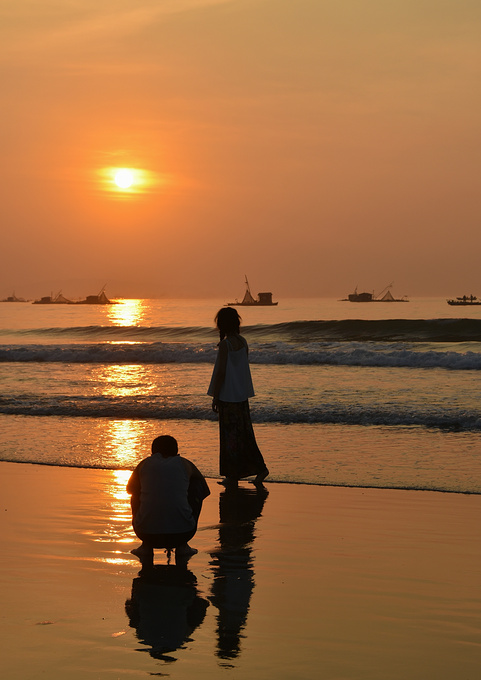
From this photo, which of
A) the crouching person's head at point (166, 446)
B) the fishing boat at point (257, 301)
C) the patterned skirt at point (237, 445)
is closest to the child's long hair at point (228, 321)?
the patterned skirt at point (237, 445)

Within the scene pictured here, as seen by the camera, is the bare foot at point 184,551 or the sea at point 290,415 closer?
the bare foot at point 184,551

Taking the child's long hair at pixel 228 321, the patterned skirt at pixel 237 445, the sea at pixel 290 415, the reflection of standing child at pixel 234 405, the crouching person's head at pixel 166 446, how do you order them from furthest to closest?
the sea at pixel 290 415 < the patterned skirt at pixel 237 445 < the reflection of standing child at pixel 234 405 < the child's long hair at pixel 228 321 < the crouching person's head at pixel 166 446

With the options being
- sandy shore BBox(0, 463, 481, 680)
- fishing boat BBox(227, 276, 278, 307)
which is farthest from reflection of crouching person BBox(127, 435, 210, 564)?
fishing boat BBox(227, 276, 278, 307)

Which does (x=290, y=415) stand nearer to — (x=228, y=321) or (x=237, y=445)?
(x=237, y=445)

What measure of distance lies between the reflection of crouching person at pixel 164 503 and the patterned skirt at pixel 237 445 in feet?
9.66

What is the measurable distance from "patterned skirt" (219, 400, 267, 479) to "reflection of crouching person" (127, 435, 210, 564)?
2943 millimetres

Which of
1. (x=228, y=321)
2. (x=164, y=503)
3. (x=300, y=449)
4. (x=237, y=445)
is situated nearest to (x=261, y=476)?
(x=237, y=445)

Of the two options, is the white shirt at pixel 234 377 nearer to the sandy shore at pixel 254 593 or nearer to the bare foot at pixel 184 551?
the sandy shore at pixel 254 593

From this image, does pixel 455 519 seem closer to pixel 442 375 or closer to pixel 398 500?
pixel 398 500

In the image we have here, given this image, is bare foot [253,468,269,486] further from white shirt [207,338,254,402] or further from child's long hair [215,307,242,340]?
child's long hair [215,307,242,340]

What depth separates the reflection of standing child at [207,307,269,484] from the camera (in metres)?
8.56

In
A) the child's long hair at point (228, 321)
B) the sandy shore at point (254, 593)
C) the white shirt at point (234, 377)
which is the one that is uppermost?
the child's long hair at point (228, 321)

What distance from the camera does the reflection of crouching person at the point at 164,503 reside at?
558cm

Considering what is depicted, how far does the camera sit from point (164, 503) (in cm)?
560
